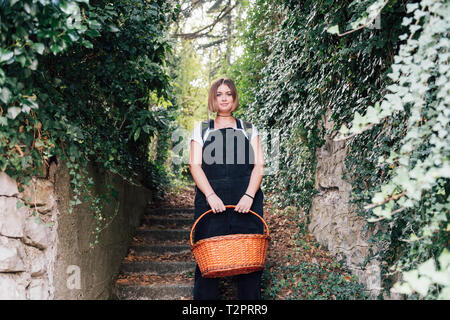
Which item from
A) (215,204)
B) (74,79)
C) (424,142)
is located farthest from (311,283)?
(74,79)

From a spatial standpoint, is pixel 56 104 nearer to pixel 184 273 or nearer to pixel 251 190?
pixel 251 190

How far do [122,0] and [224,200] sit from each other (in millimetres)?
1568

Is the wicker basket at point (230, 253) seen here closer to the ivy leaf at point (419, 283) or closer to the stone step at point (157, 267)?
the ivy leaf at point (419, 283)

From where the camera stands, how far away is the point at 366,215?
2.72 m

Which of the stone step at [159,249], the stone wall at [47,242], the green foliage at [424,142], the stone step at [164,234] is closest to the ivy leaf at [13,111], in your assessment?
the stone wall at [47,242]

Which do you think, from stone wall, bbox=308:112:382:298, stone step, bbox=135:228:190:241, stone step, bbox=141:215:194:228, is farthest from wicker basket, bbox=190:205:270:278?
stone step, bbox=141:215:194:228

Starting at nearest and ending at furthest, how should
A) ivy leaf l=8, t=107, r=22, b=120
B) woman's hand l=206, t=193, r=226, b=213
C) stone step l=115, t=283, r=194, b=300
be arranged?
ivy leaf l=8, t=107, r=22, b=120 < woman's hand l=206, t=193, r=226, b=213 < stone step l=115, t=283, r=194, b=300

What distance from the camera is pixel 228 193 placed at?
2.59 meters

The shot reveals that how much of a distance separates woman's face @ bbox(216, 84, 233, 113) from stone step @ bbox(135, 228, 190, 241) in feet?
7.24

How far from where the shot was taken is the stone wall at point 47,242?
80.8 inches

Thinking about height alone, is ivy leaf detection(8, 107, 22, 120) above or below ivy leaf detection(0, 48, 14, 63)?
below

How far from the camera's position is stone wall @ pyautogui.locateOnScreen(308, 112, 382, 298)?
118 inches

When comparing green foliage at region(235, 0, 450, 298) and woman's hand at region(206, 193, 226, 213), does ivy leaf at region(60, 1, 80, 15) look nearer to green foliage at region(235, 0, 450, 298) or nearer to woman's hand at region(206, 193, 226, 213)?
green foliage at region(235, 0, 450, 298)
